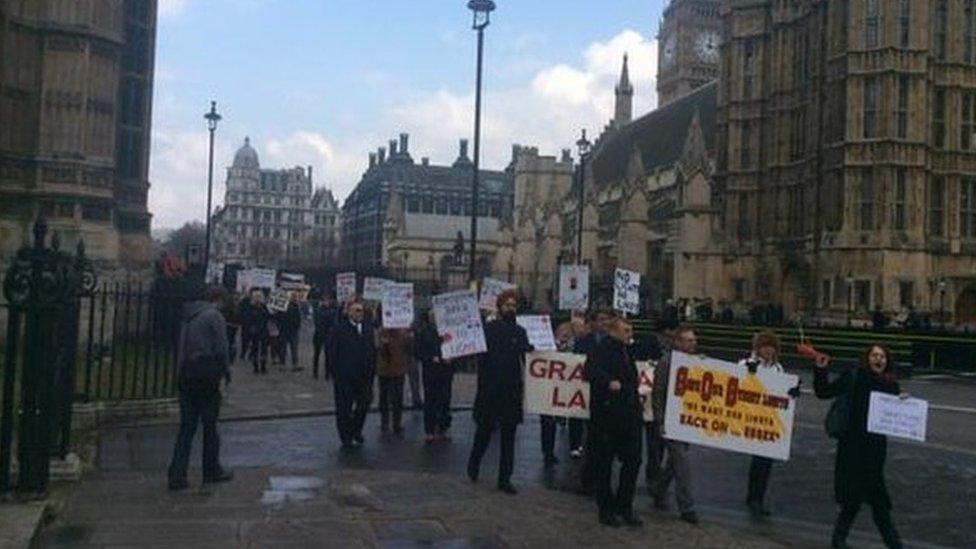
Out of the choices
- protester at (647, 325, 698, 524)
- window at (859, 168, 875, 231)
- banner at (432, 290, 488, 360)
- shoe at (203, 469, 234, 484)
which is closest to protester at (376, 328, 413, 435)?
banner at (432, 290, 488, 360)

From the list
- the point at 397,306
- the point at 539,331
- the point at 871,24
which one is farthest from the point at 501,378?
the point at 871,24

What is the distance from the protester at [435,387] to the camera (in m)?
15.1

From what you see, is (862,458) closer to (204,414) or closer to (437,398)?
(204,414)

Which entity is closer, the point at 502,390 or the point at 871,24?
the point at 502,390

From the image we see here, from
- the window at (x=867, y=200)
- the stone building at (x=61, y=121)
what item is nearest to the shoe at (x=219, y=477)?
the stone building at (x=61, y=121)

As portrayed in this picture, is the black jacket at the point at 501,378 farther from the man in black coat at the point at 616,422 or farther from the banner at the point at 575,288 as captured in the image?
the banner at the point at 575,288

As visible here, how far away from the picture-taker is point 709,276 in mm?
50656

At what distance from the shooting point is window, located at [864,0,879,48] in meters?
40.3

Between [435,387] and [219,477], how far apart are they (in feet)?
15.3

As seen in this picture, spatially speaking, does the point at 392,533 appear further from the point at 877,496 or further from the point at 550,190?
the point at 550,190

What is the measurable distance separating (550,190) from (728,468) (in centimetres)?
8258

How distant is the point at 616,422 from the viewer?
9.67 meters

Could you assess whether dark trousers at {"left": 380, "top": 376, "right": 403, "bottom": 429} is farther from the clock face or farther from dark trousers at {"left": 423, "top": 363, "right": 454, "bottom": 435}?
the clock face

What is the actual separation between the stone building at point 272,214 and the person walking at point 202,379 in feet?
565
